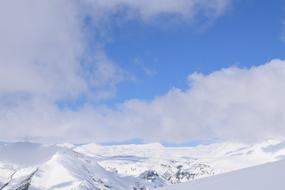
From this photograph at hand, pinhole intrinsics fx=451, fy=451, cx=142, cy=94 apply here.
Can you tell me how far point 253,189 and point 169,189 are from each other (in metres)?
5.43

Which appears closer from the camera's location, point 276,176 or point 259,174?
point 276,176

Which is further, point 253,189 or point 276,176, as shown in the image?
point 276,176

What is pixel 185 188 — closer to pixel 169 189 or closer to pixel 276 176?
pixel 169 189

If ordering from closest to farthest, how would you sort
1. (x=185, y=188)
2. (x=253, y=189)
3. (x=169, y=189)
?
(x=253, y=189) → (x=185, y=188) → (x=169, y=189)

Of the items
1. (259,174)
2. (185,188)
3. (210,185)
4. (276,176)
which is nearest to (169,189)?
(185,188)

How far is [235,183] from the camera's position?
1109 cm

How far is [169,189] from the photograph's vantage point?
14703 millimetres

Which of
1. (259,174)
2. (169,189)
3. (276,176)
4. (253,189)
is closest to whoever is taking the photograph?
(253,189)

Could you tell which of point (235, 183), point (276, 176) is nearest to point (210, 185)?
point (235, 183)

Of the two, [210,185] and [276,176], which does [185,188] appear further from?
[276,176]

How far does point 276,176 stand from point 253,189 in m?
1.34

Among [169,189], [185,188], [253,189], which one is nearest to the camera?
[253,189]

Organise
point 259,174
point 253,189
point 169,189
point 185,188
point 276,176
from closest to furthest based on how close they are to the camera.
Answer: point 253,189 → point 276,176 → point 259,174 → point 185,188 → point 169,189

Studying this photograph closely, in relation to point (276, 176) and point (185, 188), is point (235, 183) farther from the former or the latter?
point (185, 188)
